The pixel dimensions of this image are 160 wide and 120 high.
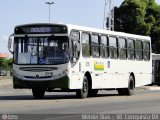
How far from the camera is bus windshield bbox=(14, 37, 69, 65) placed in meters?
24.8

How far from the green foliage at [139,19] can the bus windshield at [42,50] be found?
47.1 m

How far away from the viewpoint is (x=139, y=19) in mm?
71688

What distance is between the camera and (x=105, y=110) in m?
18.7

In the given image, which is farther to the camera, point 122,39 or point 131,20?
point 131,20

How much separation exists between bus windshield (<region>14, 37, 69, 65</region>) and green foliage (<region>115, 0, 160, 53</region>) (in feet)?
155

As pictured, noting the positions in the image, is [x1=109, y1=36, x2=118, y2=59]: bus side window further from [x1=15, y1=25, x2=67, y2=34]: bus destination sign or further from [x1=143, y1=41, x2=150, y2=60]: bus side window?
[x1=15, y1=25, x2=67, y2=34]: bus destination sign

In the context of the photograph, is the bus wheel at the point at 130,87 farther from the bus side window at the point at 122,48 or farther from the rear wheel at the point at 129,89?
the bus side window at the point at 122,48

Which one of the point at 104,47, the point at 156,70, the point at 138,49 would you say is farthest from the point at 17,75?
the point at 156,70

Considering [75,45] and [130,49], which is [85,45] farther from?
[130,49]

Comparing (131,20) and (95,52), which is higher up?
(131,20)

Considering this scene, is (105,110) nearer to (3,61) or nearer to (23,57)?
(23,57)

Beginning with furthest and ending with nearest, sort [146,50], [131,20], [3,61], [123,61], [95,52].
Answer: [3,61]
[131,20]
[146,50]
[123,61]
[95,52]

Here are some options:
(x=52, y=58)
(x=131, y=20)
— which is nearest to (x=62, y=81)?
(x=52, y=58)

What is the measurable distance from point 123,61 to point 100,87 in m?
3.11
